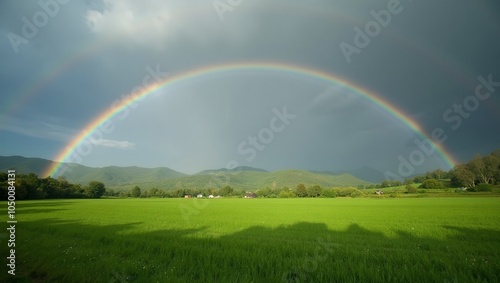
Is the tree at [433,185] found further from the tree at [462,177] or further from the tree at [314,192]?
the tree at [314,192]

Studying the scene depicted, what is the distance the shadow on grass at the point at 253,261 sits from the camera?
6.48m

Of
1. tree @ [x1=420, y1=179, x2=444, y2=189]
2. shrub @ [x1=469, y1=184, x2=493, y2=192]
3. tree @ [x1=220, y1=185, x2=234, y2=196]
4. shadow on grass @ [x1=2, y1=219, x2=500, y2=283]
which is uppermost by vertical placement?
shadow on grass @ [x1=2, y1=219, x2=500, y2=283]

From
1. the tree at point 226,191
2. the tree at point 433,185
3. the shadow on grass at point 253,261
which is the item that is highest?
the shadow on grass at point 253,261

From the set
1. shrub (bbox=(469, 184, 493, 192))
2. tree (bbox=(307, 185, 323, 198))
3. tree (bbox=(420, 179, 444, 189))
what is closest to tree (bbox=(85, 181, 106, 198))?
tree (bbox=(307, 185, 323, 198))

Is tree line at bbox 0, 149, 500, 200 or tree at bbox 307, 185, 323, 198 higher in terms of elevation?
tree line at bbox 0, 149, 500, 200

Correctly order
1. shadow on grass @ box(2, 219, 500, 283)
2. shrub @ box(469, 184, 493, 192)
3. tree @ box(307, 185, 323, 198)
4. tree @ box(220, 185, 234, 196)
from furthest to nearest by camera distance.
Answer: tree @ box(220, 185, 234, 196) → tree @ box(307, 185, 323, 198) → shrub @ box(469, 184, 493, 192) → shadow on grass @ box(2, 219, 500, 283)

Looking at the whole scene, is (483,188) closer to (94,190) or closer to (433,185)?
(433,185)

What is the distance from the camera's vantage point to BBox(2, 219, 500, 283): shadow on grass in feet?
21.3

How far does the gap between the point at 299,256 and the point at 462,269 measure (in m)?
4.63

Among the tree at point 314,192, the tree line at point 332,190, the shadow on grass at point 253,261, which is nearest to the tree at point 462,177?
the tree line at point 332,190

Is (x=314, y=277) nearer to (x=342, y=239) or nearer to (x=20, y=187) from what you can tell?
(x=342, y=239)

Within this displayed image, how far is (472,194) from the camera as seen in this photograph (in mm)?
69812

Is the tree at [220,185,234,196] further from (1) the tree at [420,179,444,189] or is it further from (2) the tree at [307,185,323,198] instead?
(1) the tree at [420,179,444,189]

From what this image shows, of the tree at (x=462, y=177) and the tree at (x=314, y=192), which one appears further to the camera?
the tree at (x=314, y=192)
